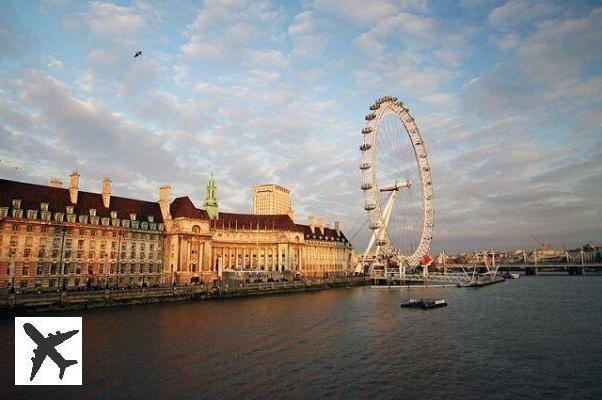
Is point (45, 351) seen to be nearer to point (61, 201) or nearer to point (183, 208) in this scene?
point (61, 201)

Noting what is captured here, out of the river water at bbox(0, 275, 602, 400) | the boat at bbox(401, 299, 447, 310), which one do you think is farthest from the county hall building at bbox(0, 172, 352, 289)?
the boat at bbox(401, 299, 447, 310)

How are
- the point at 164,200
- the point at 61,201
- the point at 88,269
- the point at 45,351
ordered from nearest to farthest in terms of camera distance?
the point at 45,351
the point at 88,269
the point at 61,201
the point at 164,200

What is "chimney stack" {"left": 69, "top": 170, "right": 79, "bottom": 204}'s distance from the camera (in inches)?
3342

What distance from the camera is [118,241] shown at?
8900 cm

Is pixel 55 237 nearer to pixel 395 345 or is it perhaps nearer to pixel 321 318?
pixel 321 318

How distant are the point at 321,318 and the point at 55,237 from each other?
174 ft

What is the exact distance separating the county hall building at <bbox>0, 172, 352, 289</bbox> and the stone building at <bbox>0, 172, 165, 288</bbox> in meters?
0.15

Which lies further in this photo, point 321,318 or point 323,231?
point 323,231

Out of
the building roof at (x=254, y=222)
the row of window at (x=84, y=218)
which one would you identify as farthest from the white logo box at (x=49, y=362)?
the building roof at (x=254, y=222)

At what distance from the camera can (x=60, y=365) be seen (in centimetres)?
2739

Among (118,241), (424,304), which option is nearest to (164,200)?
(118,241)

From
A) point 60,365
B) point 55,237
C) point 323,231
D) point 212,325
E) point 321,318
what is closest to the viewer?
point 60,365

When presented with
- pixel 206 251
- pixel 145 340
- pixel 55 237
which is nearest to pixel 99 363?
pixel 145 340

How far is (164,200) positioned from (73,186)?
23796mm
